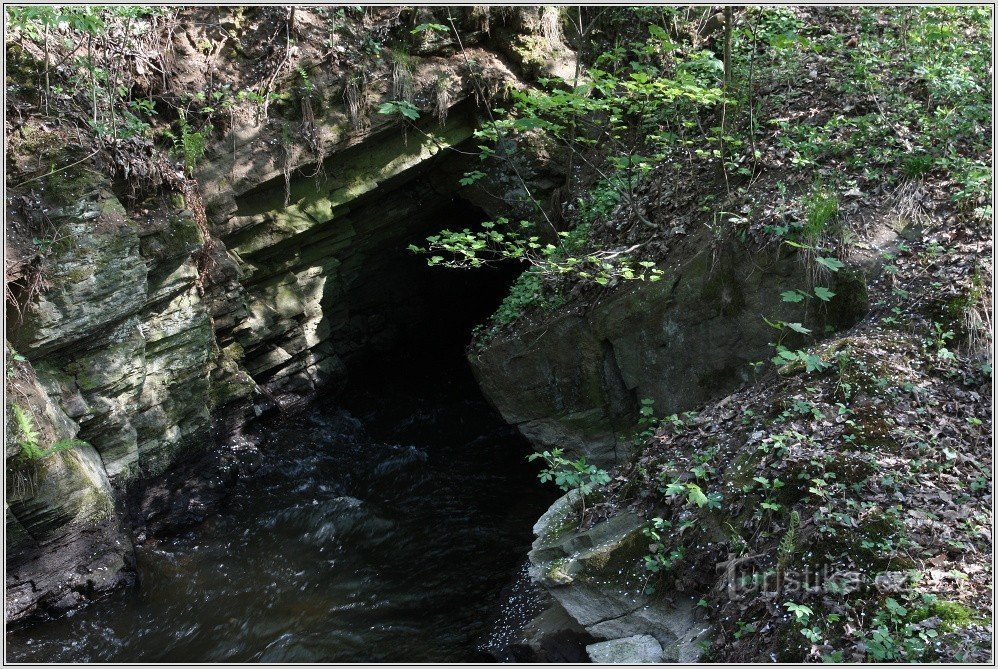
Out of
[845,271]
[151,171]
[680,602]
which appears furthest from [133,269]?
[845,271]

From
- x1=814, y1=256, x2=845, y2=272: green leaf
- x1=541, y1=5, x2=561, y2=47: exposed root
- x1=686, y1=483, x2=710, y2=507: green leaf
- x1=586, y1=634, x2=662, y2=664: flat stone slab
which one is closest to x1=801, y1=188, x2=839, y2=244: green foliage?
x1=814, y1=256, x2=845, y2=272: green leaf

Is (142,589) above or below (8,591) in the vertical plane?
below

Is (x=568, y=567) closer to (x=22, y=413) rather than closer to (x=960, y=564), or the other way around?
(x=960, y=564)

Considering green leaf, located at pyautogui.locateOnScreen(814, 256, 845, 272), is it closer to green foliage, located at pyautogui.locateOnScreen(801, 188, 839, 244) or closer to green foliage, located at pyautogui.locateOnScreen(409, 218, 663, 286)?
green foliage, located at pyautogui.locateOnScreen(801, 188, 839, 244)

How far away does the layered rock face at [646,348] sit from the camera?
5586mm

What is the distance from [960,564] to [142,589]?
240 inches

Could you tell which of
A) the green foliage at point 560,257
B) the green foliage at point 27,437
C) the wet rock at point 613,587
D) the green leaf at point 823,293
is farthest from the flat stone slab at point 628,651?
the green foliage at point 27,437

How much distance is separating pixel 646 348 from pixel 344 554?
3.41m

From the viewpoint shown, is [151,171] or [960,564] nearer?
[960,564]

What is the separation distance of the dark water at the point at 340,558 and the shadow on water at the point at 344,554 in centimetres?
2

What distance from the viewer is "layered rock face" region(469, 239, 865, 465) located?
559 cm

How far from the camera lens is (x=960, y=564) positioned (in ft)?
11.2

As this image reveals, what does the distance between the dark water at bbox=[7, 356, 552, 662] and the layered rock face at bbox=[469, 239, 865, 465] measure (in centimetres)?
112

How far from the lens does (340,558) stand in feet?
21.1
